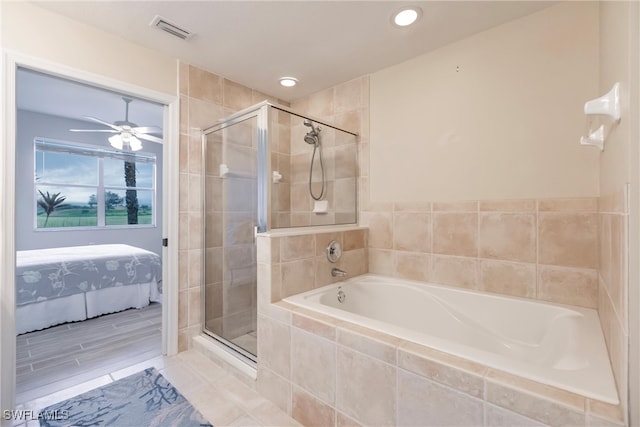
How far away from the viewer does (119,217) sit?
509 cm

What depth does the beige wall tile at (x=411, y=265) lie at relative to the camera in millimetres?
2119

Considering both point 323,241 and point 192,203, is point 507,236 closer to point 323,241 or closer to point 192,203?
point 323,241

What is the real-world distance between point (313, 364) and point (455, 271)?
→ 47.4 inches

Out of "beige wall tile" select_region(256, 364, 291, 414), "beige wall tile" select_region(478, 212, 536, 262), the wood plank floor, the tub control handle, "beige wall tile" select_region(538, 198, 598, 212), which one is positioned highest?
"beige wall tile" select_region(538, 198, 598, 212)

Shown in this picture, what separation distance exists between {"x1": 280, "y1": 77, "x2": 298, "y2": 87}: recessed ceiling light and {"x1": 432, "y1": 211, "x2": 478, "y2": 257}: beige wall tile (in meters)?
1.72

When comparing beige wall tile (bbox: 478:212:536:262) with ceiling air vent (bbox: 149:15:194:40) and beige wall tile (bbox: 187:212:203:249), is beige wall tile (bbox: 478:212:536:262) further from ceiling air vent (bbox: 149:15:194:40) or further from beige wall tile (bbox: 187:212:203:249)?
ceiling air vent (bbox: 149:15:194:40)

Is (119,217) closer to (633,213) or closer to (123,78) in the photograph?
(123,78)

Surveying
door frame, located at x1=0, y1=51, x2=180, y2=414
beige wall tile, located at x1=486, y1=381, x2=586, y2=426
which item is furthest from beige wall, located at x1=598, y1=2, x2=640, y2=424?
door frame, located at x1=0, y1=51, x2=180, y2=414

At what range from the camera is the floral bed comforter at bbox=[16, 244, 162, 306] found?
2.65 meters

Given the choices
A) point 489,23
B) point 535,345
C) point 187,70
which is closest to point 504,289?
point 535,345

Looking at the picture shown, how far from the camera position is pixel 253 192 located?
1986mm

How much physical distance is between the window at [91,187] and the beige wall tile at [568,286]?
5.93 m

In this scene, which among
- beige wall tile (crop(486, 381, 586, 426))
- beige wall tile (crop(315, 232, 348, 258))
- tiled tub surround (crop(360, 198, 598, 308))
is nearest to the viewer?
beige wall tile (crop(486, 381, 586, 426))

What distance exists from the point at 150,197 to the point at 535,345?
6060 millimetres
